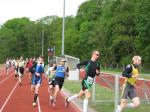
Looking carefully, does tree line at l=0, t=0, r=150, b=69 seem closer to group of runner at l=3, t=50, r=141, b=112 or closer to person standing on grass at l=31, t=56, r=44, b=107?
person standing on grass at l=31, t=56, r=44, b=107

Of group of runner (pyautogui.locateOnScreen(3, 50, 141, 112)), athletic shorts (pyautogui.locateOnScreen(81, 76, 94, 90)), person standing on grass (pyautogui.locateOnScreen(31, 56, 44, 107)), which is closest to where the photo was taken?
group of runner (pyautogui.locateOnScreen(3, 50, 141, 112))

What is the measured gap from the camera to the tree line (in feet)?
271

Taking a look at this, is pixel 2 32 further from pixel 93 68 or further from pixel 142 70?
pixel 93 68

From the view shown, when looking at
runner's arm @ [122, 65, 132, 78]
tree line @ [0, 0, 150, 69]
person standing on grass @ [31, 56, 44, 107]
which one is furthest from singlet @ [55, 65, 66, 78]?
tree line @ [0, 0, 150, 69]

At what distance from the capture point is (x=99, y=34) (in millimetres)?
97250

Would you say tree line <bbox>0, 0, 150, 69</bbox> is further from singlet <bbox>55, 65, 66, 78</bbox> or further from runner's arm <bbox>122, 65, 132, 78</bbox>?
runner's arm <bbox>122, 65, 132, 78</bbox>

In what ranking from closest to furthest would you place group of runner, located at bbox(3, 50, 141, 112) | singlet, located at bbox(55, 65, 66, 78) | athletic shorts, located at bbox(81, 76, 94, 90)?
group of runner, located at bbox(3, 50, 141, 112) < athletic shorts, located at bbox(81, 76, 94, 90) < singlet, located at bbox(55, 65, 66, 78)

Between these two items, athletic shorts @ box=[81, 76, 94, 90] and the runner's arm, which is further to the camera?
athletic shorts @ box=[81, 76, 94, 90]

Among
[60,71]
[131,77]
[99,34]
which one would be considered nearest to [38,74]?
[60,71]

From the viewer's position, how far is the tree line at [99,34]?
8275 cm

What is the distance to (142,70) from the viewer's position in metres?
76.7

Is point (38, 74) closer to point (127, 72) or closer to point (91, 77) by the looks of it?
point (91, 77)

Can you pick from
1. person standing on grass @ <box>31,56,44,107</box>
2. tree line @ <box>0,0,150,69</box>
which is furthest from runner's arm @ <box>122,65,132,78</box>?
tree line @ <box>0,0,150,69</box>

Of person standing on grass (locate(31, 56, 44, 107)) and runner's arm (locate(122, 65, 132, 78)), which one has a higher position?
runner's arm (locate(122, 65, 132, 78))
